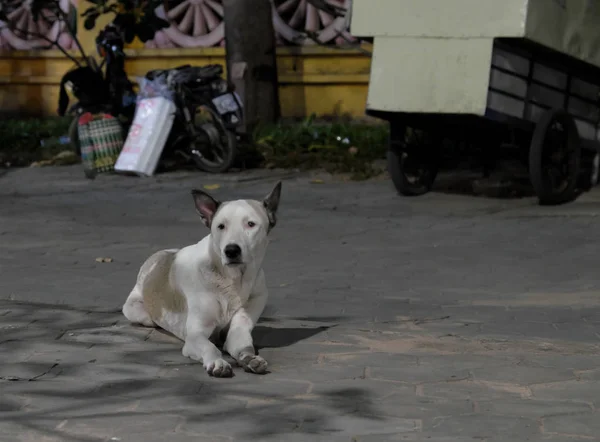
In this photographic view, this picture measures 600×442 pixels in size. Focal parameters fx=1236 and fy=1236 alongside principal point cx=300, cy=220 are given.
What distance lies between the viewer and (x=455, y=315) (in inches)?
255

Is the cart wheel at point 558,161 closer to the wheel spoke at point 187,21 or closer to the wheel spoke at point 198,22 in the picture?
the wheel spoke at point 198,22

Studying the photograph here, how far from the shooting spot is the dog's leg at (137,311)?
19.4 ft

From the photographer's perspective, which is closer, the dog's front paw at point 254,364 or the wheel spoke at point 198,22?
the dog's front paw at point 254,364

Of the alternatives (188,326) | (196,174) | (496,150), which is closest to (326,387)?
(188,326)

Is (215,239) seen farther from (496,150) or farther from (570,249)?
(496,150)

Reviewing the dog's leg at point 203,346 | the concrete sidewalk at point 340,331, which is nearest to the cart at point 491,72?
the concrete sidewalk at point 340,331

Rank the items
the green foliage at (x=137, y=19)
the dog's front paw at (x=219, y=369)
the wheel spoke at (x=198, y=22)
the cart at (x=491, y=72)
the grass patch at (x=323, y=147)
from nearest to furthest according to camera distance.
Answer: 1. the dog's front paw at (x=219, y=369)
2. the cart at (x=491, y=72)
3. the grass patch at (x=323, y=147)
4. the green foliage at (x=137, y=19)
5. the wheel spoke at (x=198, y=22)

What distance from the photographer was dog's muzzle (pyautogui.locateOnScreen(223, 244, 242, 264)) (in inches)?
200

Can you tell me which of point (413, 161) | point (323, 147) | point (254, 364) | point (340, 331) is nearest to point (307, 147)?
point (323, 147)

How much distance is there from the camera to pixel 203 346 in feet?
16.9

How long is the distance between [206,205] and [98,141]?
799cm

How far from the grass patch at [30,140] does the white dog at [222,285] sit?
376 inches

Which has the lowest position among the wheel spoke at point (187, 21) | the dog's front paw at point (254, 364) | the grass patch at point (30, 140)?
the grass patch at point (30, 140)

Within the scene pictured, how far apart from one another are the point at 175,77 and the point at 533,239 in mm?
5196
